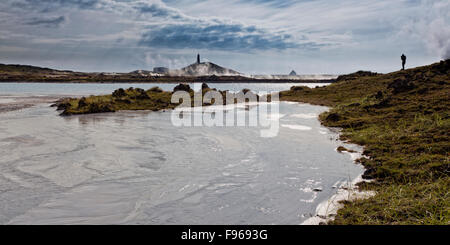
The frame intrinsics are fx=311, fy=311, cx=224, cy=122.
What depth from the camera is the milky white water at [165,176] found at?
27.2ft

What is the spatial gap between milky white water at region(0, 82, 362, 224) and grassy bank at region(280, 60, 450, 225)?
1223mm

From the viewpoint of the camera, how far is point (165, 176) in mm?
11562

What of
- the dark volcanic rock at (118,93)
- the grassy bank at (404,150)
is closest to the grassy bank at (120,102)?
the dark volcanic rock at (118,93)

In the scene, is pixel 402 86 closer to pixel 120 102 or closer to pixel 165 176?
pixel 165 176

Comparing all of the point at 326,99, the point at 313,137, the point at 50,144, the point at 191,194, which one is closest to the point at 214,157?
the point at 191,194

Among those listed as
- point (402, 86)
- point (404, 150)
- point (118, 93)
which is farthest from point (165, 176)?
point (118, 93)

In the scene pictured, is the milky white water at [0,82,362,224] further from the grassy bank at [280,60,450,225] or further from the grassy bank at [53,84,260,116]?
the grassy bank at [53,84,260,116]

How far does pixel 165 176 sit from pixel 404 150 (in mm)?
9600

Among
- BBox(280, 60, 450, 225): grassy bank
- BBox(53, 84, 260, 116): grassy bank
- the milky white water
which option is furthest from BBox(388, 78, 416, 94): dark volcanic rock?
BBox(53, 84, 260, 116): grassy bank

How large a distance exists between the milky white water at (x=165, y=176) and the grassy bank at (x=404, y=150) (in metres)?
1.22

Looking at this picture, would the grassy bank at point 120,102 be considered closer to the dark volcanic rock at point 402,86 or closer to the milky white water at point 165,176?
the milky white water at point 165,176

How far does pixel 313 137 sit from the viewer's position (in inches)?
760
